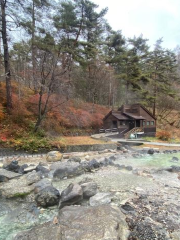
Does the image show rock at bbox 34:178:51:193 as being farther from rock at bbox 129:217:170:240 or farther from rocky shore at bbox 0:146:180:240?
rock at bbox 129:217:170:240

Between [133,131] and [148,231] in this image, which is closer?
[148,231]

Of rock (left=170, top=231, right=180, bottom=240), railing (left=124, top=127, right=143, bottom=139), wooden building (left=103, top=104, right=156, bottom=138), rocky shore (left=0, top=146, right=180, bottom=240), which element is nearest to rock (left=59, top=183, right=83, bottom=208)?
rocky shore (left=0, top=146, right=180, bottom=240)

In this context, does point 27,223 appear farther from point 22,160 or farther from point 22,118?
point 22,118

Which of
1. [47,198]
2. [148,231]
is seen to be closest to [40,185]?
[47,198]

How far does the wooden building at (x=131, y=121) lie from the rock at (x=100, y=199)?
12.8 meters

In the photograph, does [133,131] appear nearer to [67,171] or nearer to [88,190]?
[67,171]

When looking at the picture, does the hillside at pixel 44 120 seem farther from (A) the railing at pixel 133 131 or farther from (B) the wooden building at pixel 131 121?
(A) the railing at pixel 133 131

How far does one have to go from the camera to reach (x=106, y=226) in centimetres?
256

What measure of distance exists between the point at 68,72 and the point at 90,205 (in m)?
11.6

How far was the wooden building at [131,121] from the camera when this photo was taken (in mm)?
17328

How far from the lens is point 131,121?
18.4 m

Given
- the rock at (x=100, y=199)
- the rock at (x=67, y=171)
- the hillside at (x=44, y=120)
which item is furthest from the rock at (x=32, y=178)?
the hillside at (x=44, y=120)

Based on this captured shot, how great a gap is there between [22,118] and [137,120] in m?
12.8

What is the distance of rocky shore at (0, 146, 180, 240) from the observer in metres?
2.56
